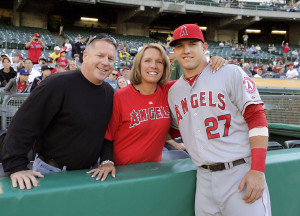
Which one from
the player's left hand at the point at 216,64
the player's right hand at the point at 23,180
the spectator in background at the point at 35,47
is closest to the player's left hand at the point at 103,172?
the player's right hand at the point at 23,180

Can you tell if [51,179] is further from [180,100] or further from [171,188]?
[180,100]

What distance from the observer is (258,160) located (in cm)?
149

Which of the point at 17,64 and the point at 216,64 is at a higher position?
the point at 17,64

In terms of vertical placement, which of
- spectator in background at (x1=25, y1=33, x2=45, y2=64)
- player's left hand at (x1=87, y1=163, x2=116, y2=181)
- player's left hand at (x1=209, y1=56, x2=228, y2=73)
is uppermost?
spectator in background at (x1=25, y1=33, x2=45, y2=64)

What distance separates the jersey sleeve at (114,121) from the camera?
1.97 m

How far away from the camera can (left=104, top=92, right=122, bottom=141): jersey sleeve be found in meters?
1.97

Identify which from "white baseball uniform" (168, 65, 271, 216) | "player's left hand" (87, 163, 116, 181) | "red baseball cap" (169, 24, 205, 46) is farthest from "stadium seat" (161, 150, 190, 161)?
"red baseball cap" (169, 24, 205, 46)

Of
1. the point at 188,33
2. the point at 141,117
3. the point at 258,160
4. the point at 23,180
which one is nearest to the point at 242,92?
the point at 258,160

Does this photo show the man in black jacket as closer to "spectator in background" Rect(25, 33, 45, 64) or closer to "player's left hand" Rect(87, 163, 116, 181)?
"player's left hand" Rect(87, 163, 116, 181)

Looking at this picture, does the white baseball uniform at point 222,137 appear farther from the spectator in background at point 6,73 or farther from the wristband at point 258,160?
the spectator in background at point 6,73

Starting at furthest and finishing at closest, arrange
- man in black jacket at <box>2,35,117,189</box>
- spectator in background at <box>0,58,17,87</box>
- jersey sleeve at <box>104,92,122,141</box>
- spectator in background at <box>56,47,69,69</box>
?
spectator in background at <box>56,47,69,69</box> → spectator in background at <box>0,58,17,87</box> → jersey sleeve at <box>104,92,122,141</box> → man in black jacket at <box>2,35,117,189</box>

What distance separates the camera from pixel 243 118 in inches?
65.1

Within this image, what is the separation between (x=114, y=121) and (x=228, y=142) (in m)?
0.83

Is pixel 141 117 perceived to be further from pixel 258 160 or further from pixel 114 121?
pixel 258 160
